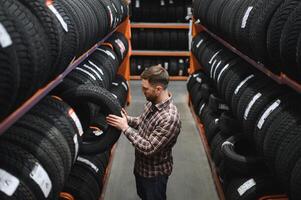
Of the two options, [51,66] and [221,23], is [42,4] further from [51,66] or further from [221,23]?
[221,23]

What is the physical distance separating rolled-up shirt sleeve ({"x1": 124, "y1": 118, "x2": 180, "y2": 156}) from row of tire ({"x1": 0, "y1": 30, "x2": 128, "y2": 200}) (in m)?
0.25

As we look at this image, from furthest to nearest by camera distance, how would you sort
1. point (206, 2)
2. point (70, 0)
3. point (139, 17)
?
point (139, 17) → point (206, 2) → point (70, 0)

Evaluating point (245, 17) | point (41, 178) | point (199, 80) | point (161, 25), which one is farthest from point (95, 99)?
point (161, 25)

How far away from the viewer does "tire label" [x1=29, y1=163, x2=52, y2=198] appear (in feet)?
4.85

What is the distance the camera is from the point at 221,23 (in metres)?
3.57

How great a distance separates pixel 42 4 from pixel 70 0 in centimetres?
108

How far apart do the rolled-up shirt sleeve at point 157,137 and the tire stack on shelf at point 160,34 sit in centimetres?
516

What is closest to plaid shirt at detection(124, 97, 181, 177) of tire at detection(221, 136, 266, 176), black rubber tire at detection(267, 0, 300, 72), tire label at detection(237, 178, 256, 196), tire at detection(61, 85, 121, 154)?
tire at detection(61, 85, 121, 154)

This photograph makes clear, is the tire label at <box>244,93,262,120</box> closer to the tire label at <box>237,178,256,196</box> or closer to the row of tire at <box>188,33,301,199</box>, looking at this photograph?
the row of tire at <box>188,33,301,199</box>

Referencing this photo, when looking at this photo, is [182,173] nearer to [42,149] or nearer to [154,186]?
[154,186]

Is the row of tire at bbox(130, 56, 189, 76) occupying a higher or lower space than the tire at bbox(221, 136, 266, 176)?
lower

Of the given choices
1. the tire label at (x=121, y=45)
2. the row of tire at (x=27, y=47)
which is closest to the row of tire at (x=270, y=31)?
the row of tire at (x=27, y=47)

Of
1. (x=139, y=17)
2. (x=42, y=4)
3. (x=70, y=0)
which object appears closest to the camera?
(x=42, y=4)

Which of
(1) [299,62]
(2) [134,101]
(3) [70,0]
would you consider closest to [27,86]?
(1) [299,62]
